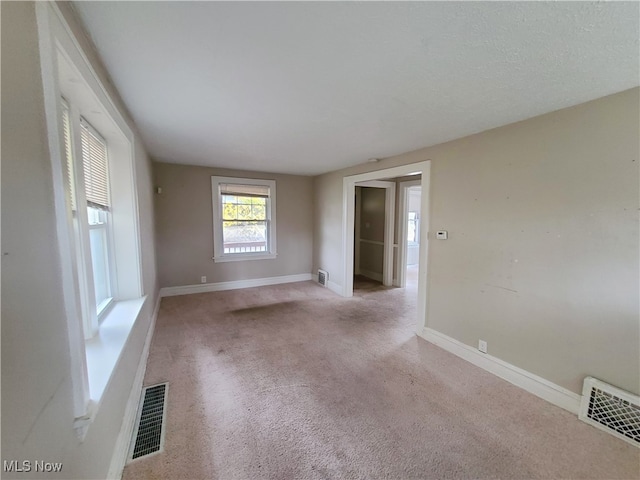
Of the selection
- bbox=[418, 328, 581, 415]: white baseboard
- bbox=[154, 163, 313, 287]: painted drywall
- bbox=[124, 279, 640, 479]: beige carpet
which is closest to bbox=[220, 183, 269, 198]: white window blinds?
bbox=[154, 163, 313, 287]: painted drywall

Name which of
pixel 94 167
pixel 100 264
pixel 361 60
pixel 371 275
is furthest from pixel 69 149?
pixel 371 275

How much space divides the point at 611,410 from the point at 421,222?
80.8 inches

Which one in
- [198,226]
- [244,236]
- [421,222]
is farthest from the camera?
[244,236]

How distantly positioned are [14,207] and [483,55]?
6.55 feet

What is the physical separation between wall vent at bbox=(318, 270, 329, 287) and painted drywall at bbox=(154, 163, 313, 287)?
0.72m

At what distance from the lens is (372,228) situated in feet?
20.0

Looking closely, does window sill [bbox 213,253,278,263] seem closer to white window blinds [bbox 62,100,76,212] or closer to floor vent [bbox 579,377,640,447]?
white window blinds [bbox 62,100,76,212]

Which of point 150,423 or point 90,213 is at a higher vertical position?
point 90,213

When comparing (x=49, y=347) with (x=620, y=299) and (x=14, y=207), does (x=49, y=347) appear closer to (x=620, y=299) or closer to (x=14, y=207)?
(x=14, y=207)

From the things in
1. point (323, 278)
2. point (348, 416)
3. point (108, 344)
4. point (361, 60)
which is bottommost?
point (348, 416)

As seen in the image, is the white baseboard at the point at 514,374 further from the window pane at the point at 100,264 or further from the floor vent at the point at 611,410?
the window pane at the point at 100,264
